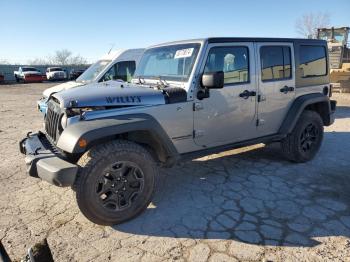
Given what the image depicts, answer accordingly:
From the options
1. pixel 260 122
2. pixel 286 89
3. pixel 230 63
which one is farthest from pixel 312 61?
pixel 230 63

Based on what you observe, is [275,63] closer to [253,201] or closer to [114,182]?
[253,201]

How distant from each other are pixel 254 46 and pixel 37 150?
3104 mm

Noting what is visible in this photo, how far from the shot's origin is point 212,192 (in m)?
4.13

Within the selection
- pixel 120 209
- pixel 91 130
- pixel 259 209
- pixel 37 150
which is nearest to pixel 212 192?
pixel 259 209

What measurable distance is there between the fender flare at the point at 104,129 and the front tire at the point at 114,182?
0.17 metres

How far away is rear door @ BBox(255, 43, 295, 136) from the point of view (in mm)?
4479

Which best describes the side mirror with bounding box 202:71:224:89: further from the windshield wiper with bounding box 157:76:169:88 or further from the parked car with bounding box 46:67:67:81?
the parked car with bounding box 46:67:67:81

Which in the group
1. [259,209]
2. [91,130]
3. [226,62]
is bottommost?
[259,209]

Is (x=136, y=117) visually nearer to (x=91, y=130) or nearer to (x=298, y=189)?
(x=91, y=130)

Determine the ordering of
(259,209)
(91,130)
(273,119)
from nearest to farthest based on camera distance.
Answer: (91,130) < (259,209) < (273,119)

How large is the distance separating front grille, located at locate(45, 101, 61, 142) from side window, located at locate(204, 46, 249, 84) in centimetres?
184


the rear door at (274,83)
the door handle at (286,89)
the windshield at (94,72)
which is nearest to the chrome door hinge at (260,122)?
the rear door at (274,83)

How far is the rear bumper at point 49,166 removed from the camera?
9.46 ft

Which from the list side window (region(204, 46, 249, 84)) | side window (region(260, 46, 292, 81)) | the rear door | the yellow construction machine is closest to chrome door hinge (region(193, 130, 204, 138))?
side window (region(204, 46, 249, 84))
